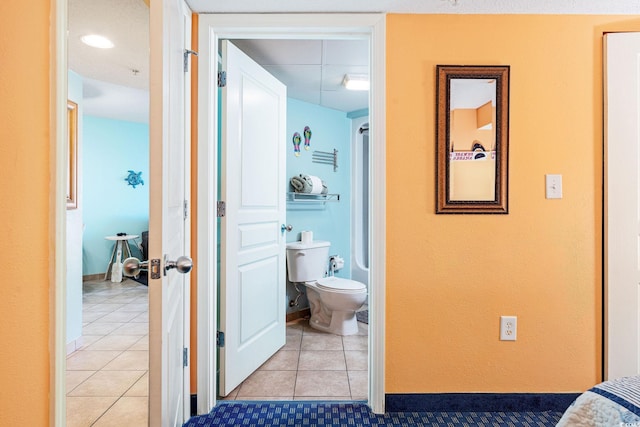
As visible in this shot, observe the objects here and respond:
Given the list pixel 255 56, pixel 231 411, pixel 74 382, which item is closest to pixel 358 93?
pixel 255 56

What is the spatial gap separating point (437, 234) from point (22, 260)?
1.60m

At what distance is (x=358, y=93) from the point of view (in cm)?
309

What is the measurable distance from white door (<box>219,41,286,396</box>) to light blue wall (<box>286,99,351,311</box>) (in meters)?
0.72

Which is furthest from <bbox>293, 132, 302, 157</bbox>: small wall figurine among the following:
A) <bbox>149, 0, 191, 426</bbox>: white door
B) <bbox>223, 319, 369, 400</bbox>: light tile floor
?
<bbox>149, 0, 191, 426</bbox>: white door

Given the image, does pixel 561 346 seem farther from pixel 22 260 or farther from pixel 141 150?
pixel 141 150

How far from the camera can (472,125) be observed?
1.70 metres

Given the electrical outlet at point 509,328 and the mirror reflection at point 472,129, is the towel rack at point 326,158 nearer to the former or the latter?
the mirror reflection at point 472,129

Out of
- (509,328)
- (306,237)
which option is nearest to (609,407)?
(509,328)

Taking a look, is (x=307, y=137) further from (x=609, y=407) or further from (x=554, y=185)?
(x=609, y=407)

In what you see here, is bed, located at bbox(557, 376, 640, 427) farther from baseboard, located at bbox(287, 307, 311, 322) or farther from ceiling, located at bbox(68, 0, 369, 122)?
baseboard, located at bbox(287, 307, 311, 322)

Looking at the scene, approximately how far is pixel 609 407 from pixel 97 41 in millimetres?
2812

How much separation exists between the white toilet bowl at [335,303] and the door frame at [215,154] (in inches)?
36.9

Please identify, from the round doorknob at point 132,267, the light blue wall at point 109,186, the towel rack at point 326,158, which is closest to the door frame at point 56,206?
the round doorknob at point 132,267

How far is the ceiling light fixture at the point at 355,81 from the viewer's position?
106 inches
